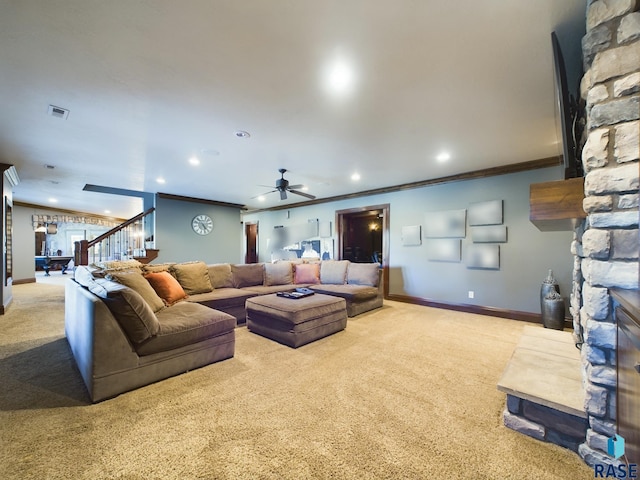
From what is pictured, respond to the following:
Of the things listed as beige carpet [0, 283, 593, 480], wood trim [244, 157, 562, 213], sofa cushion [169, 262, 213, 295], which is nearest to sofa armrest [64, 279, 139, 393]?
beige carpet [0, 283, 593, 480]

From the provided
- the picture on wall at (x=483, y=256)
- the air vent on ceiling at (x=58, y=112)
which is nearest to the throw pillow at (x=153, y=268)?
the air vent on ceiling at (x=58, y=112)

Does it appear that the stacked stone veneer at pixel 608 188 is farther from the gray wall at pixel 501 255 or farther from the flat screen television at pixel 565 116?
the gray wall at pixel 501 255

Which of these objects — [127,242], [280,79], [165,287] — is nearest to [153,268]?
[165,287]

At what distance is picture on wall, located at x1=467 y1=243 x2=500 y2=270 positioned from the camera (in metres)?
4.31

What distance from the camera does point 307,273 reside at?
5195 mm

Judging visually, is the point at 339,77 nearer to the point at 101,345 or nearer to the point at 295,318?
the point at 295,318

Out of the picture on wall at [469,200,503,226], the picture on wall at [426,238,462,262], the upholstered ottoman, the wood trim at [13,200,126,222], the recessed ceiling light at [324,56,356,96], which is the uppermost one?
the recessed ceiling light at [324,56,356,96]

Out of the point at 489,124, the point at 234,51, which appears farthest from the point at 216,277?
the point at 489,124

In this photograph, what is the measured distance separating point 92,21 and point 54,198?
8.40 metres

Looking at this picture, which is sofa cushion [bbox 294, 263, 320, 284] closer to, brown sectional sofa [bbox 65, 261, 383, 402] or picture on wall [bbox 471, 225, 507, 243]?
brown sectional sofa [bbox 65, 261, 383, 402]

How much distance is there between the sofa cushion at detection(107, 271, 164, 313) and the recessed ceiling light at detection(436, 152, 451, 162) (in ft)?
13.1

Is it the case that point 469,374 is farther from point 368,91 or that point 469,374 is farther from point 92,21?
point 92,21

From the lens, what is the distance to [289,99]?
2330 mm

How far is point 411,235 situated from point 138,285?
4.62 meters
